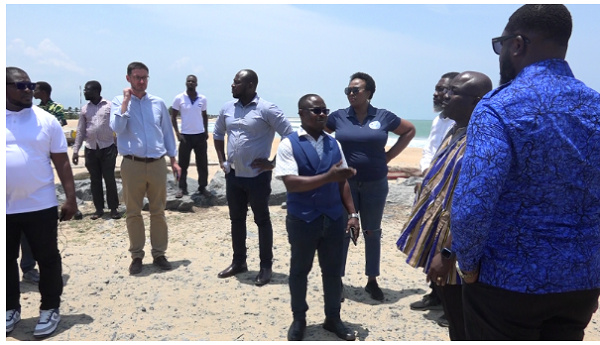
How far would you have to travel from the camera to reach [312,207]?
390cm

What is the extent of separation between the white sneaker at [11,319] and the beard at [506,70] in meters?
4.13

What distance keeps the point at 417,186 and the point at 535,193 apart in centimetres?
200

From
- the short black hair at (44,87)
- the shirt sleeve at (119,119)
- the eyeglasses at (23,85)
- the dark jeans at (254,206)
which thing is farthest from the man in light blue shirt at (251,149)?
the short black hair at (44,87)

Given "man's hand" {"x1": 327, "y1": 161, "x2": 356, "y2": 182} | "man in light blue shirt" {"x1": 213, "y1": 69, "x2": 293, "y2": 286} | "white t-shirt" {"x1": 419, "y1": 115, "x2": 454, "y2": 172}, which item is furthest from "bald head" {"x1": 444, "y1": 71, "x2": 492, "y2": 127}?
"white t-shirt" {"x1": 419, "y1": 115, "x2": 454, "y2": 172}

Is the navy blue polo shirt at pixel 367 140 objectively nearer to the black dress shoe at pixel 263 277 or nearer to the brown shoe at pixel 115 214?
the black dress shoe at pixel 263 277

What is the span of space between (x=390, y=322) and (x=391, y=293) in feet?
2.29

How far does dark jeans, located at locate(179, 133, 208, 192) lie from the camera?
30.2ft

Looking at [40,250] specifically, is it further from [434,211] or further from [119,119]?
[434,211]

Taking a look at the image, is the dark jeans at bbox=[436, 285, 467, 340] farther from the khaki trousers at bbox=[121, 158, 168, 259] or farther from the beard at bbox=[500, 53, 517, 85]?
the khaki trousers at bbox=[121, 158, 168, 259]

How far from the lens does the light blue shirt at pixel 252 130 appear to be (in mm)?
5270

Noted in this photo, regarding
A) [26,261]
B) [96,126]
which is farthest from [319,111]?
[96,126]

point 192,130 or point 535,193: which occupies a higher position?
point 535,193

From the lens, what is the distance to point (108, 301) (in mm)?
4984

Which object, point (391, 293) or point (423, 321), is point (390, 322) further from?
point (391, 293)
